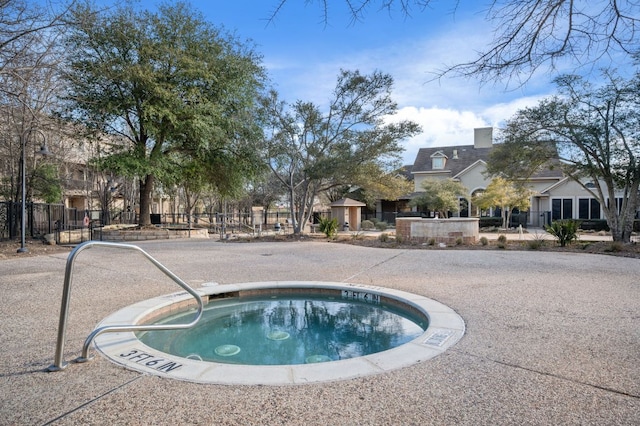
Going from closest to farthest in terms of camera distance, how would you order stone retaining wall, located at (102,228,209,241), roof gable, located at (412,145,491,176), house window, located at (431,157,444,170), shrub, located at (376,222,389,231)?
stone retaining wall, located at (102,228,209,241), shrub, located at (376,222,389,231), roof gable, located at (412,145,491,176), house window, located at (431,157,444,170)

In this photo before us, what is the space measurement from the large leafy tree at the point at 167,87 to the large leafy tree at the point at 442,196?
52.0 feet

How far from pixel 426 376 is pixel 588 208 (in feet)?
100

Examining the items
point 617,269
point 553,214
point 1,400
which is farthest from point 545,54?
point 553,214

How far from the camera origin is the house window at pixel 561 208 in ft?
91.9

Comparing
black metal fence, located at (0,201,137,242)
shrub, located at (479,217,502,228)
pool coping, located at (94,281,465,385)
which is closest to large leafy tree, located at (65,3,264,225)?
black metal fence, located at (0,201,137,242)

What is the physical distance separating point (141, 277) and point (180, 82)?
34.2 ft

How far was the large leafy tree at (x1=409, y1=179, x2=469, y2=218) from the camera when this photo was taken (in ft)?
90.6

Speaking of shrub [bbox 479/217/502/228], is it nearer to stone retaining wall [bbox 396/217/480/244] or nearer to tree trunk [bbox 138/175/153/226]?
stone retaining wall [bbox 396/217/480/244]

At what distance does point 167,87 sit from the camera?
1473cm

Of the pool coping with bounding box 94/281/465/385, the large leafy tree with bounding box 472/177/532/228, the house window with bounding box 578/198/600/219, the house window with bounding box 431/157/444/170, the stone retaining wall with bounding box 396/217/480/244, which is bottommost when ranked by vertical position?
the pool coping with bounding box 94/281/465/385

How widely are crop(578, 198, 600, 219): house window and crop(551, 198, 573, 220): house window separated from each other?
0.60 metres

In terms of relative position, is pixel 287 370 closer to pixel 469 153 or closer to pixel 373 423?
pixel 373 423

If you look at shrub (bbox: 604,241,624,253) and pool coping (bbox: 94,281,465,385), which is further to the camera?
shrub (bbox: 604,241,624,253)

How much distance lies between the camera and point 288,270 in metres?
8.72
